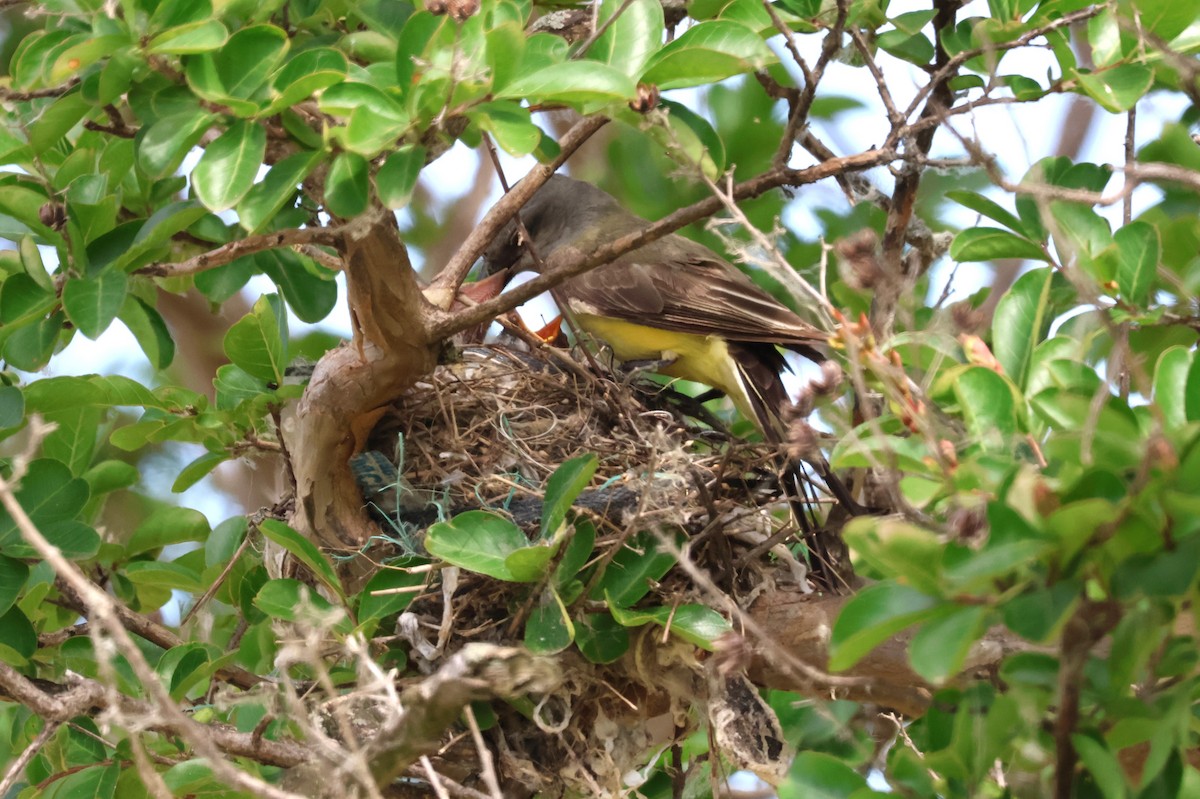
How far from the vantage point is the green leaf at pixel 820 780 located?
2.33 m

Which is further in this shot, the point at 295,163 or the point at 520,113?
the point at 295,163

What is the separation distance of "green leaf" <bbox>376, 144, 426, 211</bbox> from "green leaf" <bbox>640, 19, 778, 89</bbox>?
530 millimetres

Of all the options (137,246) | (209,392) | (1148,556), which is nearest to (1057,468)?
(1148,556)

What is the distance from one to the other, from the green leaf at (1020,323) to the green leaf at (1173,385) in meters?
0.36

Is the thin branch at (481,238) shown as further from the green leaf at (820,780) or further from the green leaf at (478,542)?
the green leaf at (820,780)

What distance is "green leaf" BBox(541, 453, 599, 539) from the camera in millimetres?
3150

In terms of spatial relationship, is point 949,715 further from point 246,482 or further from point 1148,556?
point 246,482

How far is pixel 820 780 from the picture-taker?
2.35 m

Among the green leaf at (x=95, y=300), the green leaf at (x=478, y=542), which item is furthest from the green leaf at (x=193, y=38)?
the green leaf at (x=478, y=542)

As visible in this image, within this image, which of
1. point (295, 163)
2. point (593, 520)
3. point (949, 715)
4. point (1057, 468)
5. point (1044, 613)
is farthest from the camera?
point (593, 520)

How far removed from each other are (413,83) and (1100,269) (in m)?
1.63

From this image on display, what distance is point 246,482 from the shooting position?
297 inches

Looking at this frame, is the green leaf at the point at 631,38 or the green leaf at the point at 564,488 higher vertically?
the green leaf at the point at 631,38

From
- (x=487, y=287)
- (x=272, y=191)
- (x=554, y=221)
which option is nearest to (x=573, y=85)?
(x=272, y=191)
